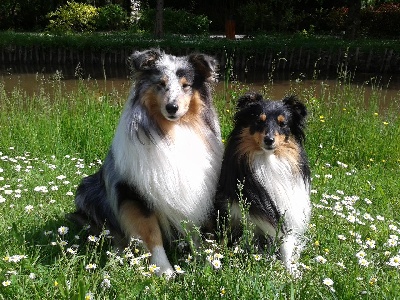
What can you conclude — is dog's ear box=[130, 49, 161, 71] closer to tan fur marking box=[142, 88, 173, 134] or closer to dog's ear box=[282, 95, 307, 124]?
tan fur marking box=[142, 88, 173, 134]

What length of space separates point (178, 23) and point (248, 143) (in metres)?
20.8

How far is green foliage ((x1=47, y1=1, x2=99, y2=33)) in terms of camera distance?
70.9 feet

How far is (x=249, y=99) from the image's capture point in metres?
3.56

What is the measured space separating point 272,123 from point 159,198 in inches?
36.7

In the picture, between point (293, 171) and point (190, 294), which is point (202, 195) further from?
point (190, 294)

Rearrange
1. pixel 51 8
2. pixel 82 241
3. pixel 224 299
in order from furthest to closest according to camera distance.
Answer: pixel 51 8
pixel 82 241
pixel 224 299

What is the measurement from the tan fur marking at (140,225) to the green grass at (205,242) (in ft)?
0.36

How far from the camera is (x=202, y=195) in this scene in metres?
3.62

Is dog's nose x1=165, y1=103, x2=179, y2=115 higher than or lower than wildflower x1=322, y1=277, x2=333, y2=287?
higher

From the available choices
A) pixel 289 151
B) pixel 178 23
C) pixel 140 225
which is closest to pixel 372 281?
pixel 289 151

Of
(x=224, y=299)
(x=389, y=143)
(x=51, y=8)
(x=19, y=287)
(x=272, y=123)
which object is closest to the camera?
(x=224, y=299)

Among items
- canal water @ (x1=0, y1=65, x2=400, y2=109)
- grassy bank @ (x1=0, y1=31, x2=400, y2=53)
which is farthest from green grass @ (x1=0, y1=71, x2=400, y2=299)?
grassy bank @ (x1=0, y1=31, x2=400, y2=53)

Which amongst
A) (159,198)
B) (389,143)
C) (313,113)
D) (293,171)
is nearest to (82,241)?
(159,198)

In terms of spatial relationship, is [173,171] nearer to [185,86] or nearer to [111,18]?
[185,86]
